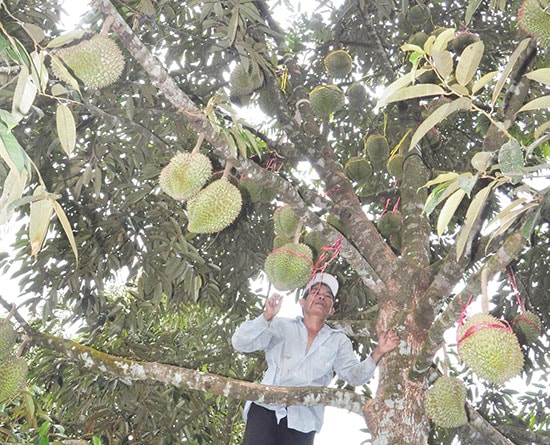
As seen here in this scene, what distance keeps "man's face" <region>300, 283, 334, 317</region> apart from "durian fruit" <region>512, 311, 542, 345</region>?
2.77 feet

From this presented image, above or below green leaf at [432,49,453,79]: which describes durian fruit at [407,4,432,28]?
below

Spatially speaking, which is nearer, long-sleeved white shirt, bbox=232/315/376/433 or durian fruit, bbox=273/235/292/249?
long-sleeved white shirt, bbox=232/315/376/433

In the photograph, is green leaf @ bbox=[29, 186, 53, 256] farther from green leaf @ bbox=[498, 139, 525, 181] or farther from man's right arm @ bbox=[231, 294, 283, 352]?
man's right arm @ bbox=[231, 294, 283, 352]

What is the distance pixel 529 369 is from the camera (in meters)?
3.39

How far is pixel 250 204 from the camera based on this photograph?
361 cm

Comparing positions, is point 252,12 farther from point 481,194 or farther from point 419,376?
point 419,376

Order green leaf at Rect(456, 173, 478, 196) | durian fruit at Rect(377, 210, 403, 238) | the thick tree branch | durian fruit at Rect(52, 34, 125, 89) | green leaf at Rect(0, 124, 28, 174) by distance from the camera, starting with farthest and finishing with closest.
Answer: durian fruit at Rect(377, 210, 403, 238) → the thick tree branch → durian fruit at Rect(52, 34, 125, 89) → green leaf at Rect(456, 173, 478, 196) → green leaf at Rect(0, 124, 28, 174)

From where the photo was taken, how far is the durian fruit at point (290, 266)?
7.07 ft

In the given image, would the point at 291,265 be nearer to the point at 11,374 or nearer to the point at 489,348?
the point at 489,348

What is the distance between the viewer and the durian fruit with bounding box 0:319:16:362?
1.89 metres

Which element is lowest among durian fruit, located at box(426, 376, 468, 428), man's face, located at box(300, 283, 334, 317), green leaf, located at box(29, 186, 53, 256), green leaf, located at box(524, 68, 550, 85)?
man's face, located at box(300, 283, 334, 317)

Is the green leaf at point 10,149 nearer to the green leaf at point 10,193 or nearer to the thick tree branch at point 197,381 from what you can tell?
the green leaf at point 10,193

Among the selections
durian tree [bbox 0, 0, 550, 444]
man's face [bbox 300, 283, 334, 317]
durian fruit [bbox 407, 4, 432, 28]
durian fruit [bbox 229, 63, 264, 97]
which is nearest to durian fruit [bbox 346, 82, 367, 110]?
durian tree [bbox 0, 0, 550, 444]

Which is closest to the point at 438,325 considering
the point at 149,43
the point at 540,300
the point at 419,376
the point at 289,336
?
the point at 419,376
